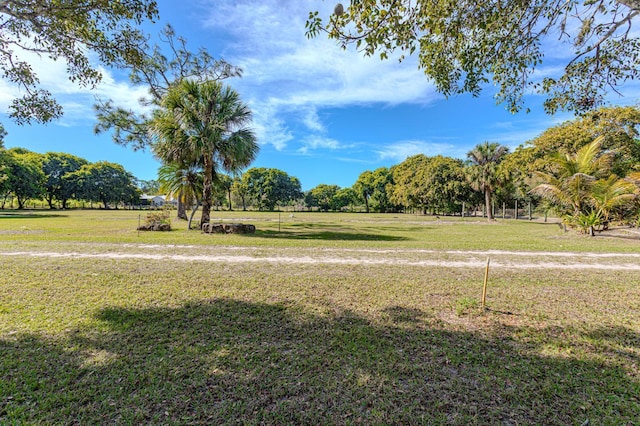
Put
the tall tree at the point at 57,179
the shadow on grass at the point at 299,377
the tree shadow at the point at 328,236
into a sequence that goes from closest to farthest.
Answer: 1. the shadow on grass at the point at 299,377
2. the tree shadow at the point at 328,236
3. the tall tree at the point at 57,179

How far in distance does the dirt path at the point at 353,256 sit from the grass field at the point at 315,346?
98 centimetres

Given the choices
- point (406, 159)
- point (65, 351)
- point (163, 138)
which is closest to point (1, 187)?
point (163, 138)

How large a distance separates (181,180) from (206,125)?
491 cm

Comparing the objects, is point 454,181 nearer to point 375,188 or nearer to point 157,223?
point 375,188

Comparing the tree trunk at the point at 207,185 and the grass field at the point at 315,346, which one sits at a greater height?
the tree trunk at the point at 207,185

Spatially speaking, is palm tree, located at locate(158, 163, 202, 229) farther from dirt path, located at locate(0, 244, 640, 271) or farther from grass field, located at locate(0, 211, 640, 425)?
grass field, located at locate(0, 211, 640, 425)

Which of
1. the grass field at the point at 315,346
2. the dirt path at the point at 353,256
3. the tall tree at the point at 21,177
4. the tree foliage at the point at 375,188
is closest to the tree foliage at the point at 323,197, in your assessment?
the tree foliage at the point at 375,188

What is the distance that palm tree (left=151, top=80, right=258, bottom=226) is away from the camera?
48.9 ft

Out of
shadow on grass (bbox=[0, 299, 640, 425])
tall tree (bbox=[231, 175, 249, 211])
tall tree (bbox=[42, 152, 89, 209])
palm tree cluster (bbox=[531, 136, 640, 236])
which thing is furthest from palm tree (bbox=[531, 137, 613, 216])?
tall tree (bbox=[42, 152, 89, 209])

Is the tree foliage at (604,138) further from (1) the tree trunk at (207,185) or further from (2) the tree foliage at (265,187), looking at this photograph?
(2) the tree foliage at (265,187)

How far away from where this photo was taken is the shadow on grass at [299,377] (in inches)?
91.0

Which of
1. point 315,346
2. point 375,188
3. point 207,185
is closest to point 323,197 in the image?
point 375,188

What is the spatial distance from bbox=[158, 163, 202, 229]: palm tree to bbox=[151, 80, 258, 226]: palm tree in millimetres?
2841

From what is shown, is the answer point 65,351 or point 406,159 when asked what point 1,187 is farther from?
point 406,159
